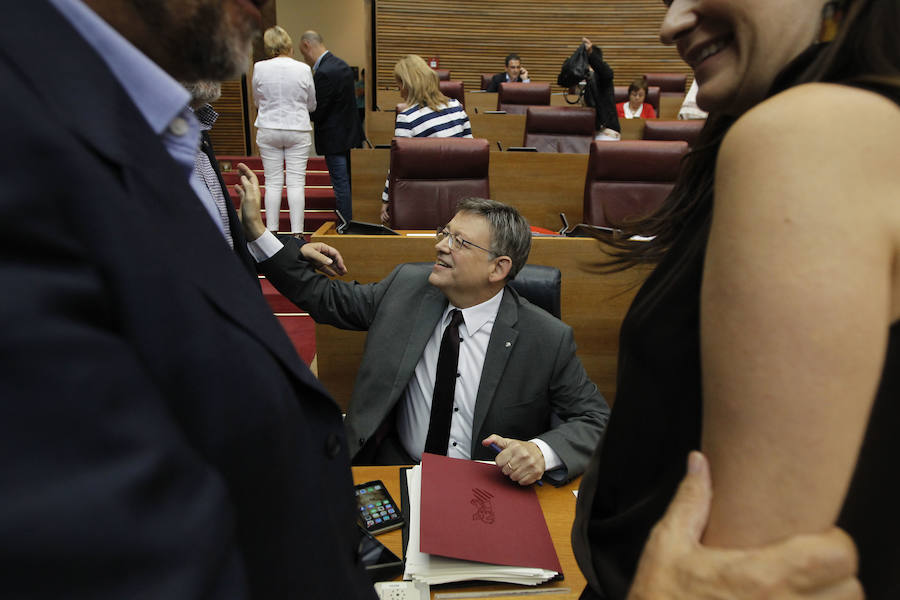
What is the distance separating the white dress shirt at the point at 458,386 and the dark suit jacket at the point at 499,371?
6cm

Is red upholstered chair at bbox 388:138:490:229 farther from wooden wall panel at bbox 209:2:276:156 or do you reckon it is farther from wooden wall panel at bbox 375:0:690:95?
wooden wall panel at bbox 375:0:690:95

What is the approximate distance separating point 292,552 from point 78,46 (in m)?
0.48

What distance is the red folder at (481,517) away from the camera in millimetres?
940

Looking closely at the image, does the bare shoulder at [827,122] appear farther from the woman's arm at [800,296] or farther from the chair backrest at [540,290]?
the chair backrest at [540,290]

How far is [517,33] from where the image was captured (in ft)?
33.7

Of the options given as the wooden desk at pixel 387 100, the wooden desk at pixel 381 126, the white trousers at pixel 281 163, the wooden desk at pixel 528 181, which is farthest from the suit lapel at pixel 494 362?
the wooden desk at pixel 387 100

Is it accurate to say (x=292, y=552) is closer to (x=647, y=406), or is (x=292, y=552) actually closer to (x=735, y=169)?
(x=647, y=406)

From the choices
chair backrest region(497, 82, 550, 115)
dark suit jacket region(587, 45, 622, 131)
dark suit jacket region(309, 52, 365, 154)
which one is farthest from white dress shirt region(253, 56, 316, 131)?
chair backrest region(497, 82, 550, 115)

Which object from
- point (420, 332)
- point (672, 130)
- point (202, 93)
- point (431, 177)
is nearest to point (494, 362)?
point (420, 332)

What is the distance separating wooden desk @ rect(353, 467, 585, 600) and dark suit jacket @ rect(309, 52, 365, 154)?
3.83 meters

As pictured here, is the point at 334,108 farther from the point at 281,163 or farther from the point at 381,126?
the point at 381,126

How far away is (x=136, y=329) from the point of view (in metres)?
0.38

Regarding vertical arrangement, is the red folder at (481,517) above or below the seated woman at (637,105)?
below

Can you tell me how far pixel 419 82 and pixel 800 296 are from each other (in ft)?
12.0
